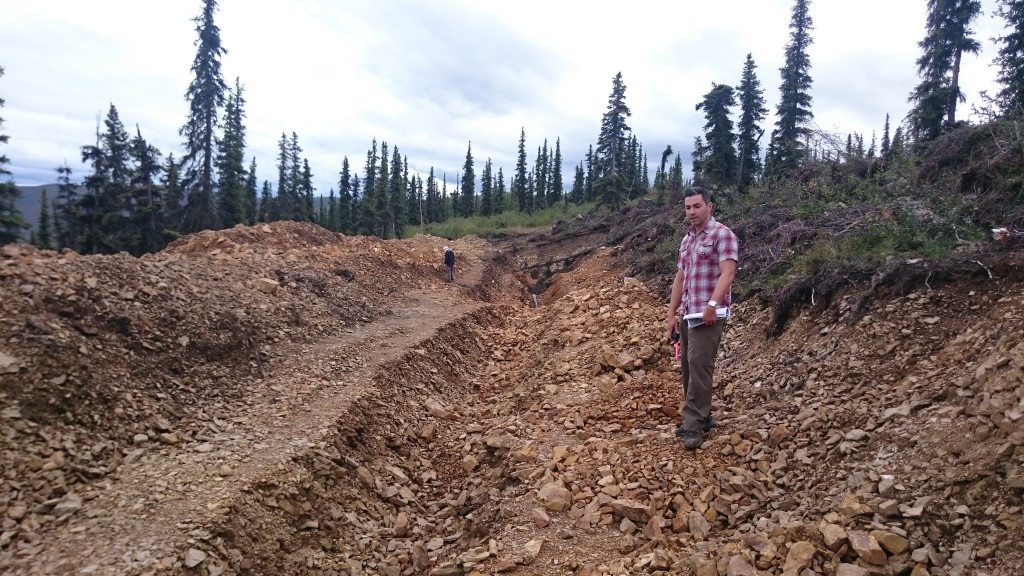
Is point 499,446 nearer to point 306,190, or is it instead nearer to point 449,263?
point 449,263

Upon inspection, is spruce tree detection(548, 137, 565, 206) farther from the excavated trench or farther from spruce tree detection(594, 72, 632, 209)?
the excavated trench

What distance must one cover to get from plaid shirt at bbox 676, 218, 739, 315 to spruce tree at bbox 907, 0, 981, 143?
19.1 meters

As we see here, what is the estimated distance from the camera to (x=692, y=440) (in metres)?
4.36

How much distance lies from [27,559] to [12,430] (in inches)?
54.0

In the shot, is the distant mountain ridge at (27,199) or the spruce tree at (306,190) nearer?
the distant mountain ridge at (27,199)

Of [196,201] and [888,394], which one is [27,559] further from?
[196,201]

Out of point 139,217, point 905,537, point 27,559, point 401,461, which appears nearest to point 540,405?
point 401,461

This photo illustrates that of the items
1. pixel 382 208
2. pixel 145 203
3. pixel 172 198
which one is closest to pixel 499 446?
pixel 145 203

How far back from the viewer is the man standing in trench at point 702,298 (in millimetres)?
4117

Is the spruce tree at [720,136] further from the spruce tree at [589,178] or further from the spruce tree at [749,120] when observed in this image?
the spruce tree at [589,178]

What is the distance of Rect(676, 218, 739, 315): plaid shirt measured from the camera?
13.6ft

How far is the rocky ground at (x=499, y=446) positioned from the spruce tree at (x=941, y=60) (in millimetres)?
17770

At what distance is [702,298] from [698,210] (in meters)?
0.75

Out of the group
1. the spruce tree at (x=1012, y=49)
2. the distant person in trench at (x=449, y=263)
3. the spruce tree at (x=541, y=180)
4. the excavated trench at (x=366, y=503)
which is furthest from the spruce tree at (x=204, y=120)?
the spruce tree at (x=541, y=180)
